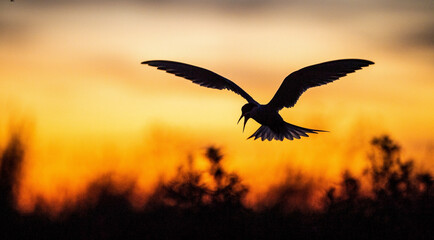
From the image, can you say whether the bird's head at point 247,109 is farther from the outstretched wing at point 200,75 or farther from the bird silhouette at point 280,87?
the outstretched wing at point 200,75

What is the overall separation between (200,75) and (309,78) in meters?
2.14

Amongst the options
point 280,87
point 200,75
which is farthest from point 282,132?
point 200,75

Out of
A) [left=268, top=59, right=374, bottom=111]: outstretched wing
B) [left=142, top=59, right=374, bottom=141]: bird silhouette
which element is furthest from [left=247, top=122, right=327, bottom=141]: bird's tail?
[left=268, top=59, right=374, bottom=111]: outstretched wing

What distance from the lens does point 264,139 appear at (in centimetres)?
1240

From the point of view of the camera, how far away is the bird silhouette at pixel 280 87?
36.0ft

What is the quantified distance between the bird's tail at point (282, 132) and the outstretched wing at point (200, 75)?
0.84m

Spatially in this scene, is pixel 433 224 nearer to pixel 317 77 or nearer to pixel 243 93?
pixel 317 77

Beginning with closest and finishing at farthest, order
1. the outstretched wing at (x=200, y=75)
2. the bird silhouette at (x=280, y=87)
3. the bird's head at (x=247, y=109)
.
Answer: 1. the bird silhouette at (x=280, y=87)
2. the bird's head at (x=247, y=109)
3. the outstretched wing at (x=200, y=75)

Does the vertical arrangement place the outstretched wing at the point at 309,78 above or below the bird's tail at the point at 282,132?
above

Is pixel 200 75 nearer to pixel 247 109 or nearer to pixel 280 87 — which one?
pixel 247 109

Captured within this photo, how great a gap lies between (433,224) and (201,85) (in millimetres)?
4946

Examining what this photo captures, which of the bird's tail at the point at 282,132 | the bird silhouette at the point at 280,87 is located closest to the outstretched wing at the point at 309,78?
the bird silhouette at the point at 280,87

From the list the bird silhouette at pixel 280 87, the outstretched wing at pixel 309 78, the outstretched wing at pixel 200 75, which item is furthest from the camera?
the outstretched wing at pixel 200 75

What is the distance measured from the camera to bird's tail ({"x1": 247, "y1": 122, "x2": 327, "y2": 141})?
12125 mm
